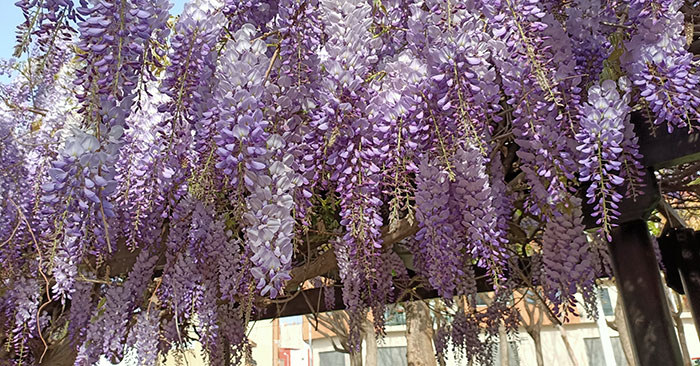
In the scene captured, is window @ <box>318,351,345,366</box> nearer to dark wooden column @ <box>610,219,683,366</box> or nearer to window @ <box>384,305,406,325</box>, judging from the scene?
window @ <box>384,305,406,325</box>

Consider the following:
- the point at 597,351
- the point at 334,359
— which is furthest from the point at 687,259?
the point at 334,359

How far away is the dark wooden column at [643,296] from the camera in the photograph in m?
2.03

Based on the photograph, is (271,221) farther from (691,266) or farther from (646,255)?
(691,266)

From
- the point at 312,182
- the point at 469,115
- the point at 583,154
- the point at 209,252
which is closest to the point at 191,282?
the point at 209,252

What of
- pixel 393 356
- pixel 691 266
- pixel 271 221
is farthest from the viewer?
pixel 393 356

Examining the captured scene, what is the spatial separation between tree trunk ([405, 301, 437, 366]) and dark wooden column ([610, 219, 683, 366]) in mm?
5414

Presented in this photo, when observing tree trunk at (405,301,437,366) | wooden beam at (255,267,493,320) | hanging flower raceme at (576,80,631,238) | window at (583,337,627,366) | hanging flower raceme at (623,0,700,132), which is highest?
hanging flower raceme at (623,0,700,132)

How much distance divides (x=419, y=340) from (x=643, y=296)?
589 cm

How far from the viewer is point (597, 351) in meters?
15.0

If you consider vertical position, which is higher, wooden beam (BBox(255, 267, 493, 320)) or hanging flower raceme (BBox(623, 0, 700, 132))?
hanging flower raceme (BBox(623, 0, 700, 132))

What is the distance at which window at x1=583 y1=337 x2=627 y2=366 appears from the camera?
14.8 meters

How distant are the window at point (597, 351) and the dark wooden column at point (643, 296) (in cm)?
1480

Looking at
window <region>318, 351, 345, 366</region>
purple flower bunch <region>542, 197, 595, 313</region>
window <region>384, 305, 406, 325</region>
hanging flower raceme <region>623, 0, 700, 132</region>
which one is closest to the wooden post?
purple flower bunch <region>542, 197, 595, 313</region>

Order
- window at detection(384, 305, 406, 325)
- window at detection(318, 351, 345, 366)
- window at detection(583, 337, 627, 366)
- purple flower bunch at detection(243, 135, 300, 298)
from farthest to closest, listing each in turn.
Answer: window at detection(318, 351, 345, 366)
window at detection(583, 337, 627, 366)
window at detection(384, 305, 406, 325)
purple flower bunch at detection(243, 135, 300, 298)
